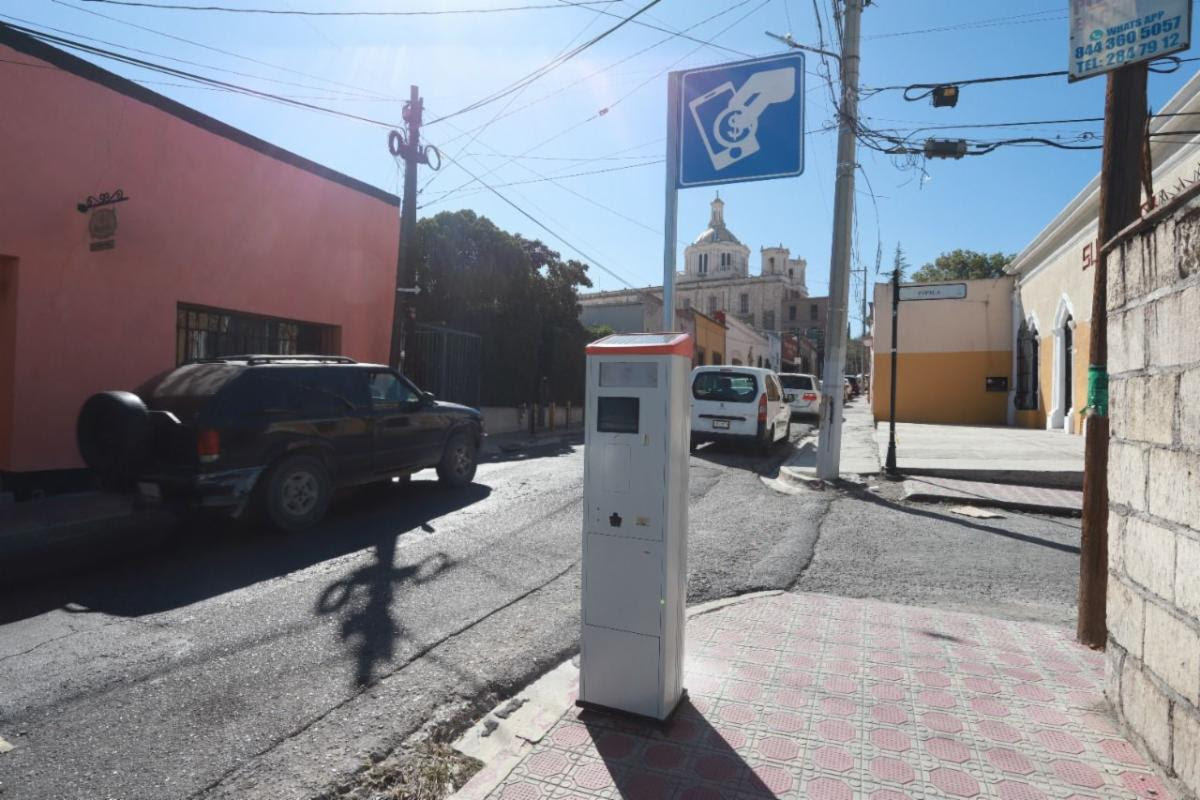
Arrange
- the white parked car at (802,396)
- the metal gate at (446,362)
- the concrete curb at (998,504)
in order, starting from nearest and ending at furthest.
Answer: the concrete curb at (998,504) → the metal gate at (446,362) → the white parked car at (802,396)

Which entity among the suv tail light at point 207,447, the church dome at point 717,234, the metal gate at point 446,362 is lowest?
the suv tail light at point 207,447

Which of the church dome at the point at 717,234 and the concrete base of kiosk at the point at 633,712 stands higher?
the church dome at the point at 717,234

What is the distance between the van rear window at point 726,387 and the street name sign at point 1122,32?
827 cm

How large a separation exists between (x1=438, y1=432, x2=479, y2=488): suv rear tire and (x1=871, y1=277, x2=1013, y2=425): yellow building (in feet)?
53.4

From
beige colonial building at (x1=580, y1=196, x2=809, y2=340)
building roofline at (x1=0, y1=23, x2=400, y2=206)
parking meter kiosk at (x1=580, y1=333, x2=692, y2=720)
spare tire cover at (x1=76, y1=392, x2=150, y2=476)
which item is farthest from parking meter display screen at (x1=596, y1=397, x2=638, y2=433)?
beige colonial building at (x1=580, y1=196, x2=809, y2=340)

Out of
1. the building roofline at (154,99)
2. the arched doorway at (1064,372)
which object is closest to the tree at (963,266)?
the arched doorway at (1064,372)

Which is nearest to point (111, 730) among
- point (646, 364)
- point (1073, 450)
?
point (646, 364)

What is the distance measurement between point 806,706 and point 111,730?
3.06 metres

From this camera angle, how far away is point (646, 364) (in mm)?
2896

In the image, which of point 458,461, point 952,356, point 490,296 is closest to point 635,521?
point 458,461

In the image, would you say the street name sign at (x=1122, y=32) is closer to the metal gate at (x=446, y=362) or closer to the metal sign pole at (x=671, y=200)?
the metal sign pole at (x=671, y=200)

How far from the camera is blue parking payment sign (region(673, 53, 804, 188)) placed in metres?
4.09

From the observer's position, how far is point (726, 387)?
12.4m

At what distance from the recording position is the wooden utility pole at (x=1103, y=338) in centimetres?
380
